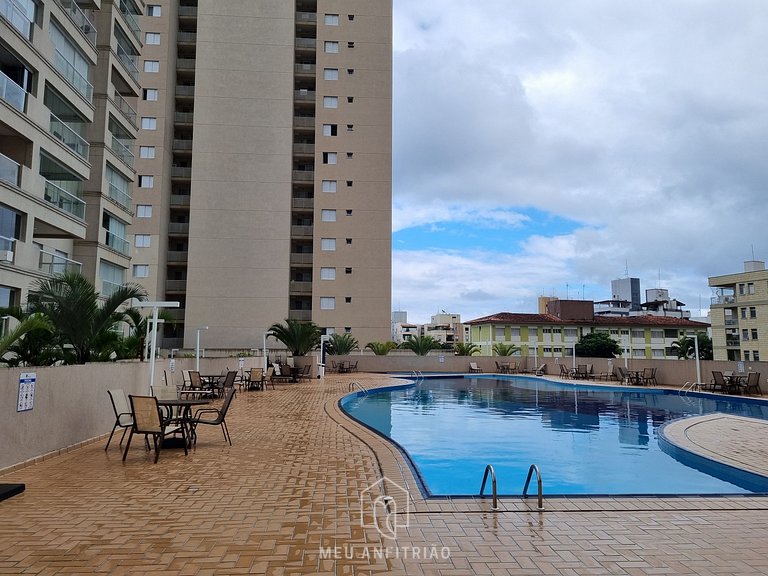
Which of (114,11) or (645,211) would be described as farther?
(645,211)

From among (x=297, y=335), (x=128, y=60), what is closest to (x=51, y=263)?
(x=297, y=335)

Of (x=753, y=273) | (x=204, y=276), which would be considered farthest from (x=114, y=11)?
(x=753, y=273)

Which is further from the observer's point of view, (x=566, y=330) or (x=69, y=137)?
(x=566, y=330)

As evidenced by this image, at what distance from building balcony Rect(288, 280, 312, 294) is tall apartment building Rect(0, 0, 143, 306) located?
13961mm

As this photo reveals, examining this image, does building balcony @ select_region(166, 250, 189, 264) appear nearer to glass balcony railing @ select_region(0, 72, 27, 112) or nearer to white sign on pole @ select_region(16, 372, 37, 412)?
glass balcony railing @ select_region(0, 72, 27, 112)

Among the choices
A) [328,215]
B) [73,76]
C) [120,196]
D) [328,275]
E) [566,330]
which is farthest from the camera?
Answer: [566,330]

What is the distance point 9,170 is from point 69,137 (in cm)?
484

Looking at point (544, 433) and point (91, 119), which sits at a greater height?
point (91, 119)

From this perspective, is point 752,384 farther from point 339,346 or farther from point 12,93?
point 12,93

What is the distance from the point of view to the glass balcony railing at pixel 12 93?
1803 cm

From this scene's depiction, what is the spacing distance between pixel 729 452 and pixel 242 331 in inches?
1378

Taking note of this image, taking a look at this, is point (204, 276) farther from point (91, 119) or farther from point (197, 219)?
point (91, 119)

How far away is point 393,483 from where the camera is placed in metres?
6.16

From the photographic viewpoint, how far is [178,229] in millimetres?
41438
